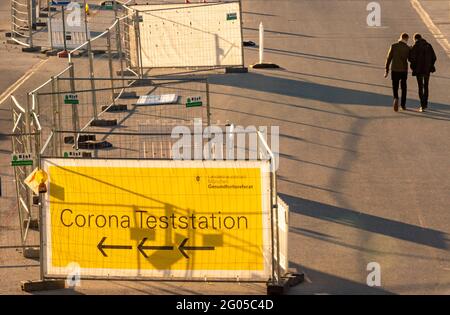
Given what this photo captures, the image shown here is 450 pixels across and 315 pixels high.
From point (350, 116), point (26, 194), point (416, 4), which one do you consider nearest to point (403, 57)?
point (350, 116)

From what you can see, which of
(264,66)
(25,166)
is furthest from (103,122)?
(25,166)

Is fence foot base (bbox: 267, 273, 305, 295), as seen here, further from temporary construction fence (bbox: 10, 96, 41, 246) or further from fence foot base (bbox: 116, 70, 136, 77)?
fence foot base (bbox: 116, 70, 136, 77)

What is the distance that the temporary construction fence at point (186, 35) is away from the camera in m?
29.1

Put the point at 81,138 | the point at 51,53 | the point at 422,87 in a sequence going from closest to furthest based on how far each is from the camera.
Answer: the point at 81,138 → the point at 422,87 → the point at 51,53

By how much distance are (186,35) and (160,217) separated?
14.7 m

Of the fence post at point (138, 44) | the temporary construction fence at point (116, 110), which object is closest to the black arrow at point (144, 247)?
the temporary construction fence at point (116, 110)

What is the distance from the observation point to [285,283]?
15.2 m

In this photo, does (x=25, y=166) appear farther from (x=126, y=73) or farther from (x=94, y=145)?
(x=126, y=73)

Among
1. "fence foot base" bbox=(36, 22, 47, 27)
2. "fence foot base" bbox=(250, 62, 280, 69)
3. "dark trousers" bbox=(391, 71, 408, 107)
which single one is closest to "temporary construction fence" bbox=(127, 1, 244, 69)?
"fence foot base" bbox=(250, 62, 280, 69)

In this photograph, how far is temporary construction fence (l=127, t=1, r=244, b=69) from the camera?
29.1 metres

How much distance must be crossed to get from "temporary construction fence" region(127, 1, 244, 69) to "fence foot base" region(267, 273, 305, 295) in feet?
46.4

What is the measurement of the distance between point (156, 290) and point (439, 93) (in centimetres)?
1322

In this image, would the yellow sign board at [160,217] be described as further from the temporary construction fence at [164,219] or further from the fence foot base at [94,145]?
the fence foot base at [94,145]

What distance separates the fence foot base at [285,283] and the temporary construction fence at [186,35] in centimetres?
1416
